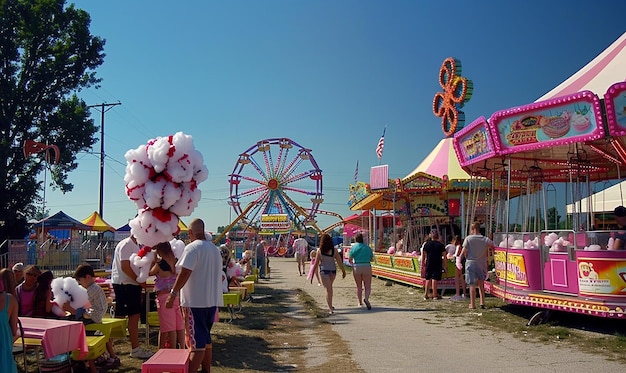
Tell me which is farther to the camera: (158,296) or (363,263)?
(363,263)

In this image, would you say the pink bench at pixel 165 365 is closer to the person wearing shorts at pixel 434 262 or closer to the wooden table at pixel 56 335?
the wooden table at pixel 56 335

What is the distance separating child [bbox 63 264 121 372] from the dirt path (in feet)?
7.04

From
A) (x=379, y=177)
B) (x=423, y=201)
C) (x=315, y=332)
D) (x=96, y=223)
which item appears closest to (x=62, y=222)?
(x=96, y=223)

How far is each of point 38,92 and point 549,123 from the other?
75.5 ft

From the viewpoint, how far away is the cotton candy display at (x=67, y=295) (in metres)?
6.33

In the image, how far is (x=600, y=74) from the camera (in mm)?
10914

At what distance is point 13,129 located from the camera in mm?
25109

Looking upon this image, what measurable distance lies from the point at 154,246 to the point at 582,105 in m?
7.07

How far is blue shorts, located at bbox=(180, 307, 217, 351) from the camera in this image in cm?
552

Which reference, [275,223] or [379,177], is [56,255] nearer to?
[379,177]

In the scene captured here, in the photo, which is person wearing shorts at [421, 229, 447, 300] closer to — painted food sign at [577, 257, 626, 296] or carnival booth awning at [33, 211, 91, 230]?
painted food sign at [577, 257, 626, 296]

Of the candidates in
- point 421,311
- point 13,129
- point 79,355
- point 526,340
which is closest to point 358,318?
point 421,311

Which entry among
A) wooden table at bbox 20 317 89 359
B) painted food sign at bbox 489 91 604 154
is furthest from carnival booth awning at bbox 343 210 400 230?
wooden table at bbox 20 317 89 359

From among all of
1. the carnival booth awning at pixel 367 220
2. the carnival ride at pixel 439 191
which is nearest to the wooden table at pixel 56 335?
the carnival ride at pixel 439 191
